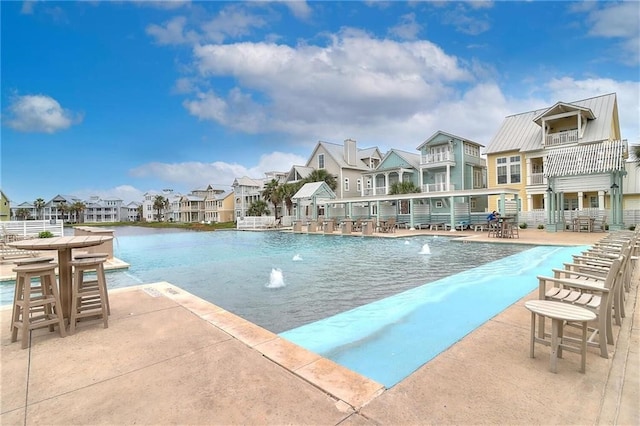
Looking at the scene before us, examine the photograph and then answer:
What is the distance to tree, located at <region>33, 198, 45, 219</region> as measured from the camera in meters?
76.4

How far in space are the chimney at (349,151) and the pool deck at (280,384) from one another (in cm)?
3293

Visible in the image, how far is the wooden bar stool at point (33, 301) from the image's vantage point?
297cm

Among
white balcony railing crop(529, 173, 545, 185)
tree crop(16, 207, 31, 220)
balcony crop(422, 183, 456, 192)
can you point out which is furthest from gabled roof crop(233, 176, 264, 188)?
tree crop(16, 207, 31, 220)

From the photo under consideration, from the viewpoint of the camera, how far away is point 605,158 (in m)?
14.7

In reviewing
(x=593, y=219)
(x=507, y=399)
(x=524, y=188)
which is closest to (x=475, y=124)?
(x=524, y=188)

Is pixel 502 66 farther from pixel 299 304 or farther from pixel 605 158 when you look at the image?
pixel 299 304

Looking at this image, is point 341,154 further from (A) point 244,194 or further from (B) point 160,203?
(B) point 160,203

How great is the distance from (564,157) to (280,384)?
19294mm

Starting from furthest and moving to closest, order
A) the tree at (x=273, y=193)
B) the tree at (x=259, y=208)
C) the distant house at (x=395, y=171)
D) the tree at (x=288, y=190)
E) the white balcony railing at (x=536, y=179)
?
the tree at (x=259, y=208) < the tree at (x=273, y=193) < the tree at (x=288, y=190) < the distant house at (x=395, y=171) < the white balcony railing at (x=536, y=179)

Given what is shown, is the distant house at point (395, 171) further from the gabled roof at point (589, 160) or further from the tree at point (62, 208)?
the tree at point (62, 208)

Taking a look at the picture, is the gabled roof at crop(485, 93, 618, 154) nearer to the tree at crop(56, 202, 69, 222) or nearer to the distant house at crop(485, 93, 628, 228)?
the distant house at crop(485, 93, 628, 228)

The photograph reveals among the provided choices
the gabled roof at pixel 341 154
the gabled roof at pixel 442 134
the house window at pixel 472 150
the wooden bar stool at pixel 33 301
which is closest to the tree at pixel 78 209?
the gabled roof at pixel 341 154

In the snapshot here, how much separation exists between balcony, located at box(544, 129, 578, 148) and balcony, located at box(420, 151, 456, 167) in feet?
22.1

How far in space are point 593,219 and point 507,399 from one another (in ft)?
63.6
